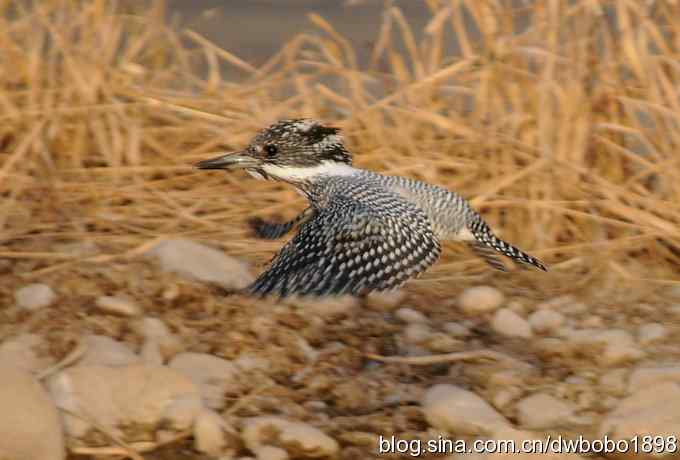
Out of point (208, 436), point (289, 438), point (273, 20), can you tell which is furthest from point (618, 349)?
point (273, 20)

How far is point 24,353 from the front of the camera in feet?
10.5

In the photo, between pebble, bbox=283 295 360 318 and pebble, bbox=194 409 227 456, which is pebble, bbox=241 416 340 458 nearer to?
pebble, bbox=194 409 227 456

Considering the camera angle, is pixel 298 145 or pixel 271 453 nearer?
pixel 271 453

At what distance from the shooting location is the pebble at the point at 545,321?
3652 mm

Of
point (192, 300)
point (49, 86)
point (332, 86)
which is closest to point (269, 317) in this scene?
point (192, 300)

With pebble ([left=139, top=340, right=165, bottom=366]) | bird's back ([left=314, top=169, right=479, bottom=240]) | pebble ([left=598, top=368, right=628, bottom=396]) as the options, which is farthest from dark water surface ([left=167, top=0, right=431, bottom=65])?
pebble ([left=598, top=368, right=628, bottom=396])

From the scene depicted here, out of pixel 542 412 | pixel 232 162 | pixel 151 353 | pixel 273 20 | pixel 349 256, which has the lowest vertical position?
pixel 542 412

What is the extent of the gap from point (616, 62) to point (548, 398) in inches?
65.2

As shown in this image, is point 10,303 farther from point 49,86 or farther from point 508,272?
point 508,272

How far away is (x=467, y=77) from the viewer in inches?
180

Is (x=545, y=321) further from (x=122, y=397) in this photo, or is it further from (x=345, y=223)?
(x=122, y=397)

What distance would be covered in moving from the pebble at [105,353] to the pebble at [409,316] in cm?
80

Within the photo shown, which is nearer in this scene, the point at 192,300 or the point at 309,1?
the point at 192,300

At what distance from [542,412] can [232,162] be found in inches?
53.1
